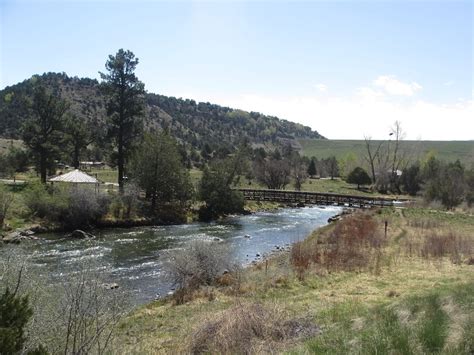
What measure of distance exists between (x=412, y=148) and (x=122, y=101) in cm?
9123

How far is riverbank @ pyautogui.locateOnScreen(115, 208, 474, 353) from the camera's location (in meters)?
7.43

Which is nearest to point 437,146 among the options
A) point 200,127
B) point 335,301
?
point 200,127

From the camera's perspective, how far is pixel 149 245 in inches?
1187

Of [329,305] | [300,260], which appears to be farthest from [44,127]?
[329,305]

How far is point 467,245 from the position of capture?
66.5ft

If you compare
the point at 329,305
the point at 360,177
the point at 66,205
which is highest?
the point at 360,177

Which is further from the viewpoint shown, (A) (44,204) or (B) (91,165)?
(B) (91,165)

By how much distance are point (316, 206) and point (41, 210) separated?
119ft

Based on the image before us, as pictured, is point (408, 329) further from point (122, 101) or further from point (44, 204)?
point (122, 101)

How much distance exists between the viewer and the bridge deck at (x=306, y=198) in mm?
56500

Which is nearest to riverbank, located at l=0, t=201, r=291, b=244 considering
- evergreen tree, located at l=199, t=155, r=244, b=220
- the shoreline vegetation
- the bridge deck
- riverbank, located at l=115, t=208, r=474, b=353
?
evergreen tree, located at l=199, t=155, r=244, b=220

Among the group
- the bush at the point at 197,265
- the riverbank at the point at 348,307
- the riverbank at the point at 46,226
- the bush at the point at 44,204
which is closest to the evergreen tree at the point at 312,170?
the riverbank at the point at 46,226

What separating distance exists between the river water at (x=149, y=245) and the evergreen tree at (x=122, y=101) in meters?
13.4

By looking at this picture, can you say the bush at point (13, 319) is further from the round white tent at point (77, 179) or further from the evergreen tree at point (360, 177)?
the evergreen tree at point (360, 177)
